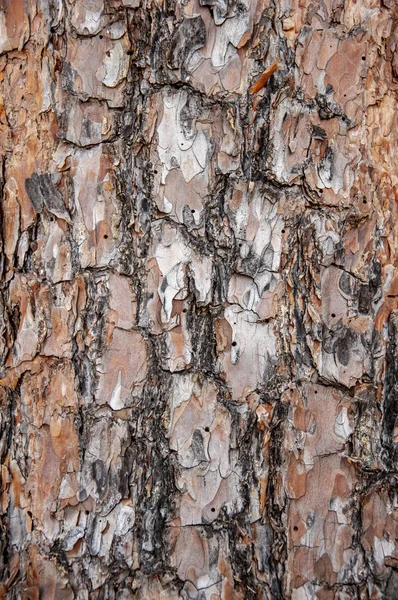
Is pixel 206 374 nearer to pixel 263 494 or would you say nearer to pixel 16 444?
pixel 263 494

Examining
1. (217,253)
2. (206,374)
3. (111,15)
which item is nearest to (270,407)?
(206,374)

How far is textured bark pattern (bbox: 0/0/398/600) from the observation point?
1.00 m

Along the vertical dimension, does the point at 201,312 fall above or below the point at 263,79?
below

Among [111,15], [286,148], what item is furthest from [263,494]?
[111,15]

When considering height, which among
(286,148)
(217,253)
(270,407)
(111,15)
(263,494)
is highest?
(111,15)

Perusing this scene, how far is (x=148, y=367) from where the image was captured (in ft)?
3.28

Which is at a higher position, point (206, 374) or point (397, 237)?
point (397, 237)

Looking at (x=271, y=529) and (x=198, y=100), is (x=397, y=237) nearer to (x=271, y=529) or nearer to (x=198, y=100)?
(x=198, y=100)

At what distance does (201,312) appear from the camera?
100 centimetres

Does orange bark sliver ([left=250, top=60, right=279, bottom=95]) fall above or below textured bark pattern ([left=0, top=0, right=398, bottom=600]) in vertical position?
above

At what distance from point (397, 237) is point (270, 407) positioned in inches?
14.9

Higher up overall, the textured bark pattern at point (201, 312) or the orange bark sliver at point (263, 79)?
the orange bark sliver at point (263, 79)

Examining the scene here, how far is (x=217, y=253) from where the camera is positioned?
3.30 feet

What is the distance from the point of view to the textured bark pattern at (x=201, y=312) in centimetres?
100
